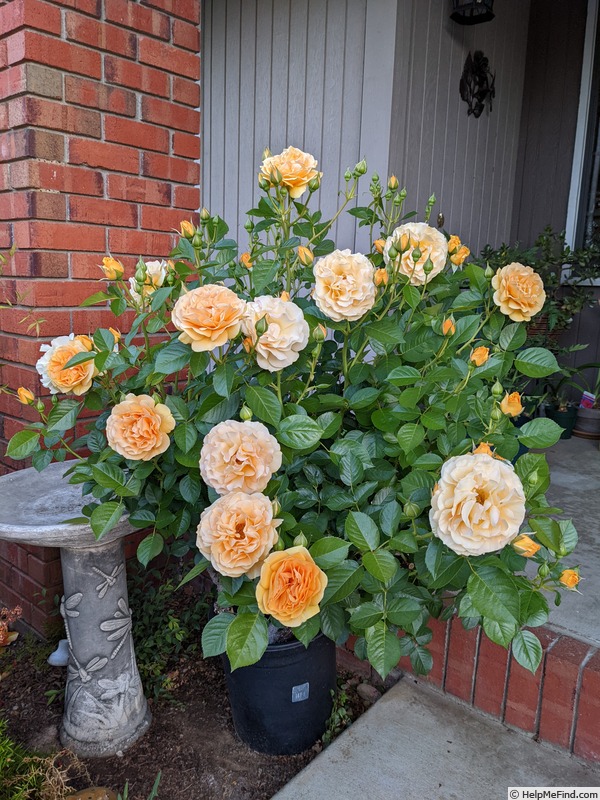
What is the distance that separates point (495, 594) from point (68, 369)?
82 centimetres

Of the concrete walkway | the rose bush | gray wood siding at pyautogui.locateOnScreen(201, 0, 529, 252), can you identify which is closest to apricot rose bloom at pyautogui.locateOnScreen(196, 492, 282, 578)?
the rose bush

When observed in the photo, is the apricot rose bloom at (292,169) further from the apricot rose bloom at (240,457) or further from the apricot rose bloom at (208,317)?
the apricot rose bloom at (240,457)

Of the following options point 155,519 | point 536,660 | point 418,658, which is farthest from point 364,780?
point 155,519

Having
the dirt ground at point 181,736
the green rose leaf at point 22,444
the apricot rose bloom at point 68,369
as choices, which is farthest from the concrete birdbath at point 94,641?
the apricot rose bloom at point 68,369

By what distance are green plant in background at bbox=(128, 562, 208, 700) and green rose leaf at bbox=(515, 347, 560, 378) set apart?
127 centimetres

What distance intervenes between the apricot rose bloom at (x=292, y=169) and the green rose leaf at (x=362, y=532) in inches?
26.0

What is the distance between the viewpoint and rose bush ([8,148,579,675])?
0.91m

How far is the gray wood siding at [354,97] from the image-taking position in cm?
211

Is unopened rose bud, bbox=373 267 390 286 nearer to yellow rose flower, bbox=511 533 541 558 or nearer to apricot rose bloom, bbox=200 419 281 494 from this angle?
apricot rose bloom, bbox=200 419 281 494

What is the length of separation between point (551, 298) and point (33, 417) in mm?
2326

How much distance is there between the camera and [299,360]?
3.79 ft

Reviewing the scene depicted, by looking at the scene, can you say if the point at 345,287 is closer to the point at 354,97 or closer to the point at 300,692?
the point at 300,692

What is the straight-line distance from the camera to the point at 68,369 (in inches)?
44.1

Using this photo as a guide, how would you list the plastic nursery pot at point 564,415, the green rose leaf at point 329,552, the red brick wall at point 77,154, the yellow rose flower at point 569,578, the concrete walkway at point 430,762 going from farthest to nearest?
the plastic nursery pot at point 564,415, the red brick wall at point 77,154, the concrete walkway at point 430,762, the yellow rose flower at point 569,578, the green rose leaf at point 329,552
